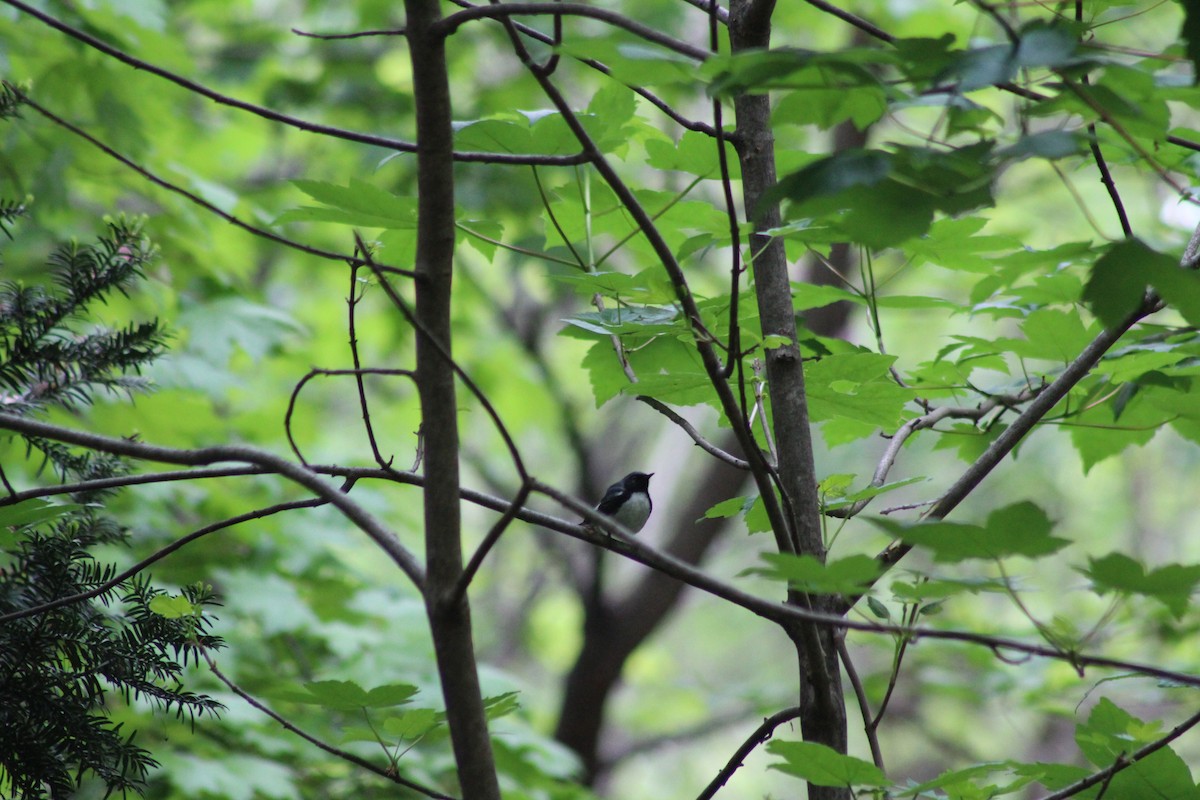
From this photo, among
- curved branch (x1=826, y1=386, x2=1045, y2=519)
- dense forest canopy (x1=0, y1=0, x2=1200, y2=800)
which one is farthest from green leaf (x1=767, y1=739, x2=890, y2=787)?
curved branch (x1=826, y1=386, x2=1045, y2=519)

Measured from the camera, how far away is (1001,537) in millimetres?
898

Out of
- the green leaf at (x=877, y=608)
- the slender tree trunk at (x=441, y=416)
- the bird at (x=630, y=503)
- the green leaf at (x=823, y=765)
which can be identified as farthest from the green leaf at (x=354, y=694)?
the bird at (x=630, y=503)

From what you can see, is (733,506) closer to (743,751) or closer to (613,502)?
(743,751)

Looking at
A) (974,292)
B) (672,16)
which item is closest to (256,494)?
(974,292)

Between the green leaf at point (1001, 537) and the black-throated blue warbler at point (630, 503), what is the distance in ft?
7.69

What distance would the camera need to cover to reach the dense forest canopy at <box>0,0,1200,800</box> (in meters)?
0.94

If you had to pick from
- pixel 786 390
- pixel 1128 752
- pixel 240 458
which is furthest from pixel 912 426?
pixel 240 458

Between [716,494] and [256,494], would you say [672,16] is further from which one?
[256,494]

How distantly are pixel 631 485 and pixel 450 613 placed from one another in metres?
2.92

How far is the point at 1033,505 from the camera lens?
0.89m

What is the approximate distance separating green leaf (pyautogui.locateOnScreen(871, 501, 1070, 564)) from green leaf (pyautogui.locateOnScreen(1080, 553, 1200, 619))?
1.9 inches

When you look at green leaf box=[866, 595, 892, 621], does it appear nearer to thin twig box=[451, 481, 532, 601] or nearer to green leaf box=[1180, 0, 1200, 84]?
thin twig box=[451, 481, 532, 601]

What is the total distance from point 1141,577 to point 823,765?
425 millimetres

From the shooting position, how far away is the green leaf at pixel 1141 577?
87cm
